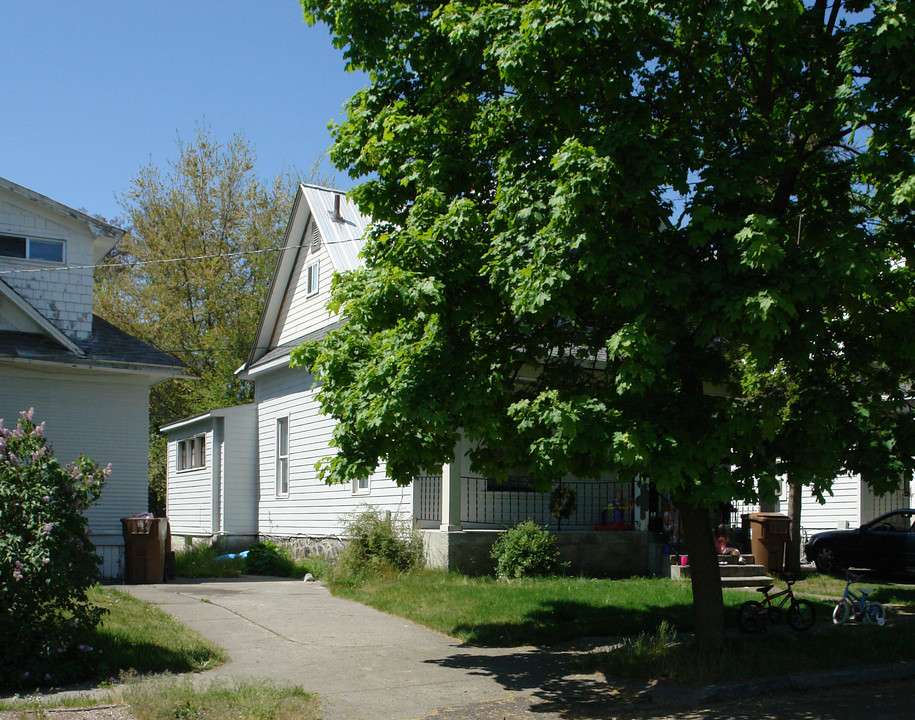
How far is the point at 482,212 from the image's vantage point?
368 inches

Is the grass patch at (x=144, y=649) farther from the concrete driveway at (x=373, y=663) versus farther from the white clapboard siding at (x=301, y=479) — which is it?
the white clapboard siding at (x=301, y=479)

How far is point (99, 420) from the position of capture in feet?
57.9

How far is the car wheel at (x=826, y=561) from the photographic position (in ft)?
61.3

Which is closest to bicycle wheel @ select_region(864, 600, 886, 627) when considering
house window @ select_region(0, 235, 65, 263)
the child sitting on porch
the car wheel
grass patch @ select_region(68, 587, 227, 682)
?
the child sitting on porch

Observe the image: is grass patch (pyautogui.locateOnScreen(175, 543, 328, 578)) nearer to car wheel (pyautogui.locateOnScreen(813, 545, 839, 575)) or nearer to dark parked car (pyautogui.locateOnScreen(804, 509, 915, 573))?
car wheel (pyautogui.locateOnScreen(813, 545, 839, 575))

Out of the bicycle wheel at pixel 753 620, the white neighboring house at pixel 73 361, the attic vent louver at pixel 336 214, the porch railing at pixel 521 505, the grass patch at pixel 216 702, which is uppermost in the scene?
the attic vent louver at pixel 336 214

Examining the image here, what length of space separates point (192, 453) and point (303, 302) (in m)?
6.70

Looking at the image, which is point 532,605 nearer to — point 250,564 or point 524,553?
point 524,553

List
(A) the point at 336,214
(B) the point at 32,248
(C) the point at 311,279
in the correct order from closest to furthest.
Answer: (B) the point at 32,248 < (A) the point at 336,214 < (C) the point at 311,279

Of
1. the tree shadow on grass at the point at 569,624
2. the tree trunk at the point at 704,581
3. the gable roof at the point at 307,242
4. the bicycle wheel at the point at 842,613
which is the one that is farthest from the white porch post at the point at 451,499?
the tree trunk at the point at 704,581

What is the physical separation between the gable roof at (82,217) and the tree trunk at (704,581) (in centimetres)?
1340

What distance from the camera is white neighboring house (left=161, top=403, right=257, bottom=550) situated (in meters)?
23.0

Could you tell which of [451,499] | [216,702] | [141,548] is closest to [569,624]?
[451,499]

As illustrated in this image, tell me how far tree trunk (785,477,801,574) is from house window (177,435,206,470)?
50.6 ft
